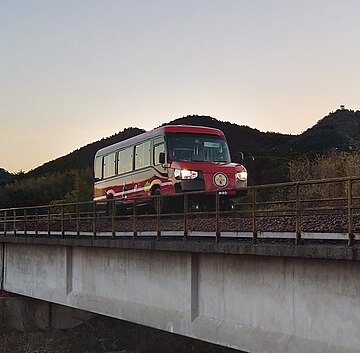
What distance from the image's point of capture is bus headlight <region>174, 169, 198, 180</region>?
2133 cm

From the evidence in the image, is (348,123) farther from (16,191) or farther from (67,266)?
(67,266)

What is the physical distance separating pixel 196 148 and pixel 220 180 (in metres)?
1.59

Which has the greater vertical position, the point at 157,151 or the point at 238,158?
the point at 157,151

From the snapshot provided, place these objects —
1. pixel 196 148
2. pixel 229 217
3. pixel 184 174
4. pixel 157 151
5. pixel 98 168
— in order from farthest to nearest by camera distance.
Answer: pixel 98 168 → pixel 157 151 → pixel 196 148 → pixel 184 174 → pixel 229 217

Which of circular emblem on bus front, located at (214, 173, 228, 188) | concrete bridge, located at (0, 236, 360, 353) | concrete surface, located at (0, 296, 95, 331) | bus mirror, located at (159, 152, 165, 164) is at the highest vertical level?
bus mirror, located at (159, 152, 165, 164)

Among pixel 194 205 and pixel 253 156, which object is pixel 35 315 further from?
pixel 253 156

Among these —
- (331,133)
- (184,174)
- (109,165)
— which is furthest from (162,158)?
(331,133)

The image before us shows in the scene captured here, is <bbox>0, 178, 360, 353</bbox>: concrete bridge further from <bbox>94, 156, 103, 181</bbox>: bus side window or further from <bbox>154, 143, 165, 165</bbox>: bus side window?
<bbox>94, 156, 103, 181</bbox>: bus side window

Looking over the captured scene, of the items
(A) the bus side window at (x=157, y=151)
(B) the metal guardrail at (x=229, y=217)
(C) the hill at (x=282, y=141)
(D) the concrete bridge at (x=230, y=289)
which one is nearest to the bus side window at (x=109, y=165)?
(B) the metal guardrail at (x=229, y=217)

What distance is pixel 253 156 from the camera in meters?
53.4

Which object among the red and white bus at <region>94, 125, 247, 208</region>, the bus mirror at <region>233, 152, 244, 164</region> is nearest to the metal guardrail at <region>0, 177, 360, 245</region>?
the red and white bus at <region>94, 125, 247, 208</region>

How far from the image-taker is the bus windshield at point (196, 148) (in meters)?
22.2

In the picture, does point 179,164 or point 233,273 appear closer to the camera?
point 233,273

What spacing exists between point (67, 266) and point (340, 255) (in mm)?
12024
